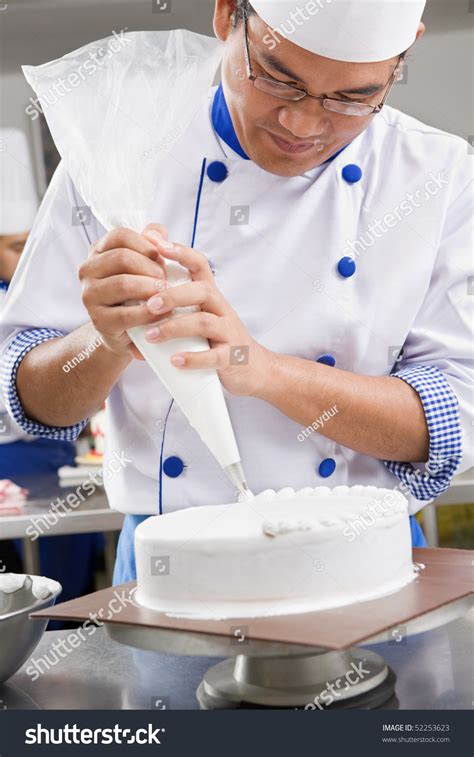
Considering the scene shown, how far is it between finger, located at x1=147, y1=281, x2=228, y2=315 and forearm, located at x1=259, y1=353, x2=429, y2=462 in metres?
0.16

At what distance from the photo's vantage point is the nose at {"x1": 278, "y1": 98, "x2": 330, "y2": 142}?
47.0 inches

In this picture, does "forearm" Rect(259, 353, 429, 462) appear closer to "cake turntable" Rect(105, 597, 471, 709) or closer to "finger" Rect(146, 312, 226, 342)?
"finger" Rect(146, 312, 226, 342)

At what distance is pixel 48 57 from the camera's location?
3893 mm

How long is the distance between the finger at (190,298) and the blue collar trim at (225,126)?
0.38 meters

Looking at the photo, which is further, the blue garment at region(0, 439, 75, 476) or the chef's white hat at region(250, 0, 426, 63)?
the blue garment at region(0, 439, 75, 476)

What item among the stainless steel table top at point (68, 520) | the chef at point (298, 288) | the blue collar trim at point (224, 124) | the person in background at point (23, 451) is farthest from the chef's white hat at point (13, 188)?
the blue collar trim at point (224, 124)

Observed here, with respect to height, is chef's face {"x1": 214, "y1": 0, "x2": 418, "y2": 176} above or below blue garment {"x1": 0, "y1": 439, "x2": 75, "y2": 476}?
above

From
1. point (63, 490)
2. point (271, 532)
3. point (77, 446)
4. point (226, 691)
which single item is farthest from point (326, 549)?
point (77, 446)

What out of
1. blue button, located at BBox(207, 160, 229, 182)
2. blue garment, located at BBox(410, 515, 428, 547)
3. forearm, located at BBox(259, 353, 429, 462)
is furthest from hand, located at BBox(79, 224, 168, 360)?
blue garment, located at BBox(410, 515, 428, 547)

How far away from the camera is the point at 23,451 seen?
3.54m

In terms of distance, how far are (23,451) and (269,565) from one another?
8.79 feet

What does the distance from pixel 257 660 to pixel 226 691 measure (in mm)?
48

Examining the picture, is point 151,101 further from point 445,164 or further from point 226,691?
point 226,691

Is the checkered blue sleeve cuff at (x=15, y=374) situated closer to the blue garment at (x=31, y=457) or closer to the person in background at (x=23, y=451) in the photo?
the person in background at (x=23, y=451)
